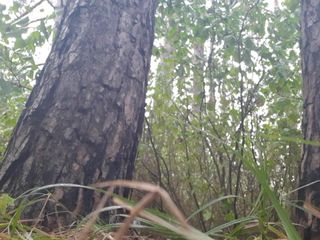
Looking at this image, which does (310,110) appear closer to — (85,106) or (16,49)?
(85,106)

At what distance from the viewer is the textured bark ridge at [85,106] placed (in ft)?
4.33

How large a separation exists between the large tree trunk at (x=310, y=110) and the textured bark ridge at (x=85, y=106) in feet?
1.92

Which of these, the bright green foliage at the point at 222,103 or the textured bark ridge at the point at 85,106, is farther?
the bright green foliage at the point at 222,103

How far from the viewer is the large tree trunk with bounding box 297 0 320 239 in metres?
1.29

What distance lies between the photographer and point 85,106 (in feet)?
4.73

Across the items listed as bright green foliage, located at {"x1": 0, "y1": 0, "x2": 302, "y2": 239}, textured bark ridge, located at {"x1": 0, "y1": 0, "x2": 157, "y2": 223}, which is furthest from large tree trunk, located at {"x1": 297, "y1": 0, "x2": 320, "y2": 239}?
bright green foliage, located at {"x1": 0, "y1": 0, "x2": 302, "y2": 239}

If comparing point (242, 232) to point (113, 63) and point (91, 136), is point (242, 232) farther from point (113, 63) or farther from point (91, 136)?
point (113, 63)

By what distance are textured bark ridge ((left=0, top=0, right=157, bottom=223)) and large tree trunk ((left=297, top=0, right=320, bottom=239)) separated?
23.1 inches

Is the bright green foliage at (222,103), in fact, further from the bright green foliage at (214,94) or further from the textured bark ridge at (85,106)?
the textured bark ridge at (85,106)

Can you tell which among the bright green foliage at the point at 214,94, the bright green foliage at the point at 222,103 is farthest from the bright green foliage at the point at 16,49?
the bright green foliage at the point at 222,103

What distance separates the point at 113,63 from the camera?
1.56m

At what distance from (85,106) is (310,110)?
0.76 meters

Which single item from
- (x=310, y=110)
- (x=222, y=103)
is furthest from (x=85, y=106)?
(x=222, y=103)

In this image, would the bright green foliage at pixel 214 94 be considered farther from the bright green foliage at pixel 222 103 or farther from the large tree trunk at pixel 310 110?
the large tree trunk at pixel 310 110
